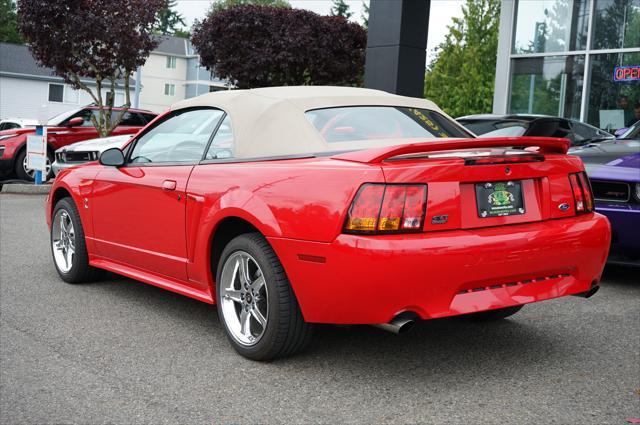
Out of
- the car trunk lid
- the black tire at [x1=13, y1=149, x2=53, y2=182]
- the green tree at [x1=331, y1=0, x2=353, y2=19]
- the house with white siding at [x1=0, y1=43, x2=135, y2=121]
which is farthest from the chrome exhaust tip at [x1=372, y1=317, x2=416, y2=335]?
the green tree at [x1=331, y1=0, x2=353, y2=19]

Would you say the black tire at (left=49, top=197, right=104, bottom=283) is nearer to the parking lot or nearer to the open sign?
the parking lot

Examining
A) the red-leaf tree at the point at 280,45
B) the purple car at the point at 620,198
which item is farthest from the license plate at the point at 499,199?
the red-leaf tree at the point at 280,45

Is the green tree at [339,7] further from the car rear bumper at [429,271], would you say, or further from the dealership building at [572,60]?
the car rear bumper at [429,271]

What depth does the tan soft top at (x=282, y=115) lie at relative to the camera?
167 inches

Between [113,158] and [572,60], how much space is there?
14067 mm

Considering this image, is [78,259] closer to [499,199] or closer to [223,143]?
[223,143]

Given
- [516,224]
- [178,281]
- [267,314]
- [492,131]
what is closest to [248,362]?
[267,314]

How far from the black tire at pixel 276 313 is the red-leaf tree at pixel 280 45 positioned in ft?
64.8

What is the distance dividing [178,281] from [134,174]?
Answer: 0.87m

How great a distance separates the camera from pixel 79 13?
17500mm

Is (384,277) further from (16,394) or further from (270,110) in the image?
(16,394)

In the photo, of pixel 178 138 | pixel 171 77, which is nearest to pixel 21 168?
pixel 178 138

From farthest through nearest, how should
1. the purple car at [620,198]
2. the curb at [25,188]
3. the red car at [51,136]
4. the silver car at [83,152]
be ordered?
the red car at [51,136]
the curb at [25,188]
the silver car at [83,152]
the purple car at [620,198]

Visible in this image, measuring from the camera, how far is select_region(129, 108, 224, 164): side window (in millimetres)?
4781
